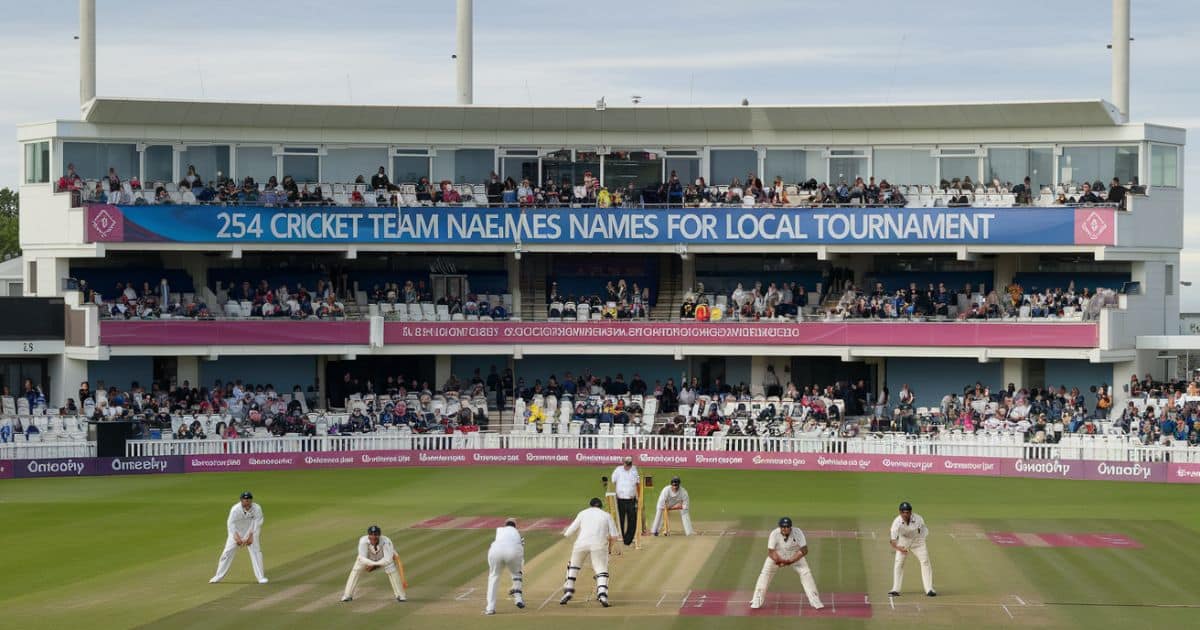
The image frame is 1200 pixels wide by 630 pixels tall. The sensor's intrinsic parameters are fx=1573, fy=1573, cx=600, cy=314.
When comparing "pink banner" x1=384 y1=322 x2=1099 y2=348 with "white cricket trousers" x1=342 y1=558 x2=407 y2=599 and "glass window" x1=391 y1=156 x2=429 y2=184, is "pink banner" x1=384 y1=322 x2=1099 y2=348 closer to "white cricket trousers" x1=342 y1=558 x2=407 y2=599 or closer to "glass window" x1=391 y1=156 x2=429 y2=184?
"glass window" x1=391 y1=156 x2=429 y2=184

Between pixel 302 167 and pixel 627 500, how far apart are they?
32009mm

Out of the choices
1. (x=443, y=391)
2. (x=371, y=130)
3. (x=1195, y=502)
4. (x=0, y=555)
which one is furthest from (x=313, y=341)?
(x=1195, y=502)

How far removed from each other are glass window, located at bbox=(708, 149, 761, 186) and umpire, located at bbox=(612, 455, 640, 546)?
98.6ft

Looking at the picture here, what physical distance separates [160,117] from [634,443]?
21.1m

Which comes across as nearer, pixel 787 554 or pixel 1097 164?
pixel 787 554

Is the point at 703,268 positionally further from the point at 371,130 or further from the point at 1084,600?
the point at 1084,600

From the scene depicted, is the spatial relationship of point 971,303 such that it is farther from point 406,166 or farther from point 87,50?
point 87,50

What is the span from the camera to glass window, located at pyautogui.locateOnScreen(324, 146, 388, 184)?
188 ft

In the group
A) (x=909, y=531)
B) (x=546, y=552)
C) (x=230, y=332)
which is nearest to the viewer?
(x=909, y=531)

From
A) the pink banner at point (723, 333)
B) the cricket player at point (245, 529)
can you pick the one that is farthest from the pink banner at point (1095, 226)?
the cricket player at point (245, 529)

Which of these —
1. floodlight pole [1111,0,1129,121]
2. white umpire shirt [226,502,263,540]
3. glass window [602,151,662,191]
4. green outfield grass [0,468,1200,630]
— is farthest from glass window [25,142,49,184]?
floodlight pole [1111,0,1129,121]

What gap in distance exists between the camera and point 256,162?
186 ft

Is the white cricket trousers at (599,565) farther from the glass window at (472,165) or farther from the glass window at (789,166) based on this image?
the glass window at (789,166)

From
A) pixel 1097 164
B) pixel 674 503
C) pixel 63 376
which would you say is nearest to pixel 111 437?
pixel 63 376
